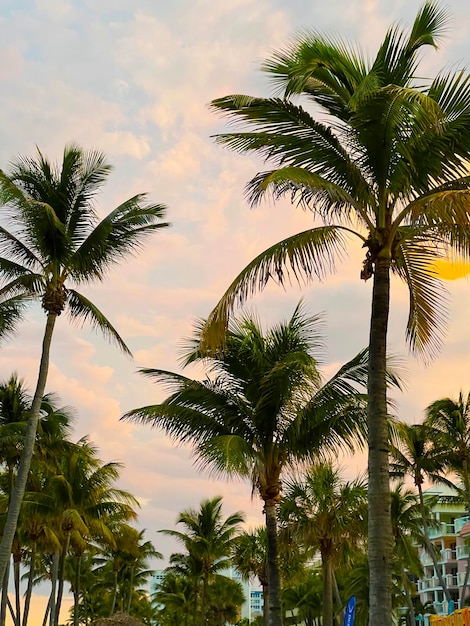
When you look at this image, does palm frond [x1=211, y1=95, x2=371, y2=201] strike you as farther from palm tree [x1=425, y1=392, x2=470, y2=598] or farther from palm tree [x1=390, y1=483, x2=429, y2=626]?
palm tree [x1=390, y1=483, x2=429, y2=626]

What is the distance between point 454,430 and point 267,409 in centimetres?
2361

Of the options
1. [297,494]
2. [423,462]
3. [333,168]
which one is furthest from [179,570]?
[333,168]

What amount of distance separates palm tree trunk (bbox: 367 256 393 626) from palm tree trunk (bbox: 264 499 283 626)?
8885 mm

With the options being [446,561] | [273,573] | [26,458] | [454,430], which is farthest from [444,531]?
[26,458]

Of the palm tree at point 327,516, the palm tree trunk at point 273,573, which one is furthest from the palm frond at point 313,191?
the palm tree at point 327,516

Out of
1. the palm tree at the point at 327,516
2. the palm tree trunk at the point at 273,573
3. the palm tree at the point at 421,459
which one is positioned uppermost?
the palm tree at the point at 421,459

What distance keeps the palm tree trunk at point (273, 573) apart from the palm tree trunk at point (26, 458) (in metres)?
5.60

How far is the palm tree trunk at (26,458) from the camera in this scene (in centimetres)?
1856

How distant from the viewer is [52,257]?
2030 centimetres

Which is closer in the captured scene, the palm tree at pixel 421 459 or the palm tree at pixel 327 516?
the palm tree at pixel 327 516

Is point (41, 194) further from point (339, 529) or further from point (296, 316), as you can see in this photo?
point (339, 529)

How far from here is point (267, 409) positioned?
63.2 ft

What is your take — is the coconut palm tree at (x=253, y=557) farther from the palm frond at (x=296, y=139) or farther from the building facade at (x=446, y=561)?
the palm frond at (x=296, y=139)

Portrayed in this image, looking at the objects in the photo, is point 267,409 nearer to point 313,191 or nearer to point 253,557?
point 313,191
